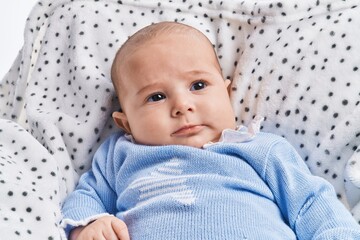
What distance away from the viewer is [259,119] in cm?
127

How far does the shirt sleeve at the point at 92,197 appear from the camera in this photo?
3.72 feet

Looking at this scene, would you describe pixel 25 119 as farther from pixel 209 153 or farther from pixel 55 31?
pixel 209 153

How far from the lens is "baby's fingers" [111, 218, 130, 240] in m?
1.06

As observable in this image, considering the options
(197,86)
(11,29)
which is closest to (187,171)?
(197,86)

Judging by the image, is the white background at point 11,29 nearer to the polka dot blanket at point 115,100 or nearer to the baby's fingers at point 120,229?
the polka dot blanket at point 115,100

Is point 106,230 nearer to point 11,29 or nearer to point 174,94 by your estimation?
point 174,94

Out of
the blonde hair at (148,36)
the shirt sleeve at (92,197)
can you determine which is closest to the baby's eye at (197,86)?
the blonde hair at (148,36)

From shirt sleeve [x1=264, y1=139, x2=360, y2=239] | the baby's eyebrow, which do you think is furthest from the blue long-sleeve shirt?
the baby's eyebrow

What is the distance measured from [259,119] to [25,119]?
55 cm

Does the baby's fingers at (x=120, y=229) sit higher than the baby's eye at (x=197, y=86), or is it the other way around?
the baby's eye at (x=197, y=86)

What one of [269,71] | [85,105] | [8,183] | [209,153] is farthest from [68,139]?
[269,71]

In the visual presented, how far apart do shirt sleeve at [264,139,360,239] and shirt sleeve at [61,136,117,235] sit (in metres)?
0.33

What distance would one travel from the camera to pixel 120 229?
1068mm

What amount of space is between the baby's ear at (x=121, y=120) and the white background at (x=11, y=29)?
2.84 ft
